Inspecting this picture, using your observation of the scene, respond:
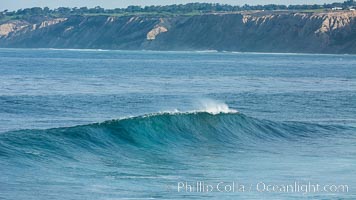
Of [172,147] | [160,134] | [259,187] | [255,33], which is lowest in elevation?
[259,187]

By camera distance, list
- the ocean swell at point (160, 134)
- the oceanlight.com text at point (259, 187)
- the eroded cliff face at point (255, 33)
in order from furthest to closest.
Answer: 1. the eroded cliff face at point (255, 33)
2. the ocean swell at point (160, 134)
3. the oceanlight.com text at point (259, 187)

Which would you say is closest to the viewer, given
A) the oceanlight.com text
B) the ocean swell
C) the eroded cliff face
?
the oceanlight.com text

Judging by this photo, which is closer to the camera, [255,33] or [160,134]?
[160,134]

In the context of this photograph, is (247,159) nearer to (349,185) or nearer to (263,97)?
(349,185)

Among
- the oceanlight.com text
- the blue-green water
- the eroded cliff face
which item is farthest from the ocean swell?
the eroded cliff face

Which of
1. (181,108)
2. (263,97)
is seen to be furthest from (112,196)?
(263,97)

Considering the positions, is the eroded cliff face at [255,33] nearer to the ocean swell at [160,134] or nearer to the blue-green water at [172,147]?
the blue-green water at [172,147]

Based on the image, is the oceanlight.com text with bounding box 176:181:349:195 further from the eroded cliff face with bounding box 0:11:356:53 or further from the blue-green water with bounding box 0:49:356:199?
the eroded cliff face with bounding box 0:11:356:53

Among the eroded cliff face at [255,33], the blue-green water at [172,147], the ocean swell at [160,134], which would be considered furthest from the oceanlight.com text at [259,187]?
the eroded cliff face at [255,33]

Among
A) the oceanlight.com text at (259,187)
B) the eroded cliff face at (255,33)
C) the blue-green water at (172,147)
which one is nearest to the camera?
the oceanlight.com text at (259,187)

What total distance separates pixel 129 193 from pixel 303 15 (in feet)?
532

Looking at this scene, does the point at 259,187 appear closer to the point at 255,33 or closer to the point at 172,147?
the point at 172,147

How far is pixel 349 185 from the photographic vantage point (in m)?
19.7

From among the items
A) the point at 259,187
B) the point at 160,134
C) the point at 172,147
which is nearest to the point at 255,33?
the point at 160,134
